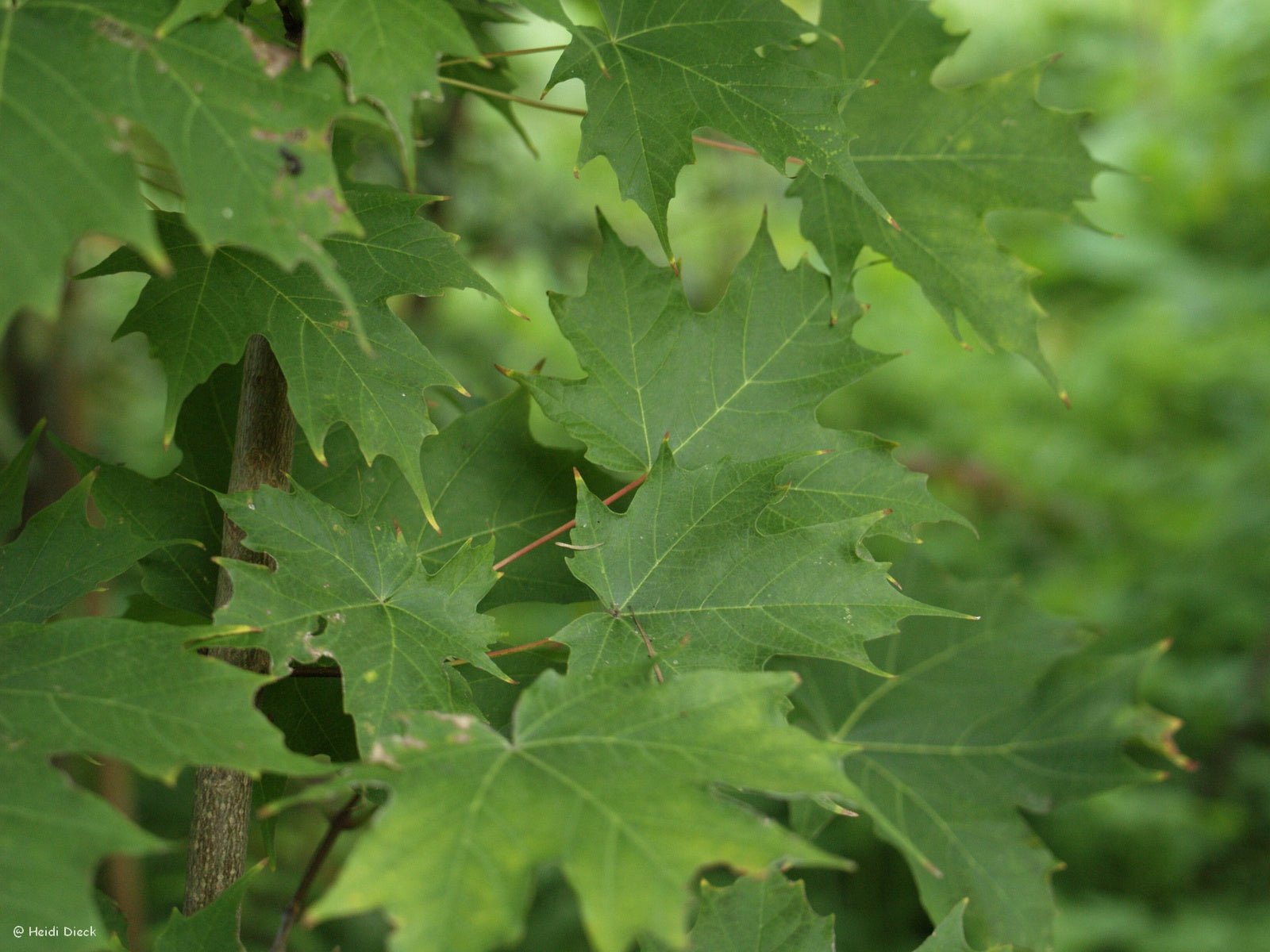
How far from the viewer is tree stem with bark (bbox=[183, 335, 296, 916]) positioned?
71 centimetres

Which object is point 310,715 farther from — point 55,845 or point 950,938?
point 950,938

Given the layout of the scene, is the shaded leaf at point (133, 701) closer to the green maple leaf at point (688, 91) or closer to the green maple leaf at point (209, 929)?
the green maple leaf at point (209, 929)

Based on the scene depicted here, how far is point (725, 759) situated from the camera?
52 cm

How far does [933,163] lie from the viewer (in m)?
0.89

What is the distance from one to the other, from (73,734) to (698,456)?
0.44 metres

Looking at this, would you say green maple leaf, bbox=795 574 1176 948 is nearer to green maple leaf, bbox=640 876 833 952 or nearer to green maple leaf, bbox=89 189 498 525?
green maple leaf, bbox=640 876 833 952

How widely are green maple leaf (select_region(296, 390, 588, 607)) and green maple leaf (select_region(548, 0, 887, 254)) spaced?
0.65 ft

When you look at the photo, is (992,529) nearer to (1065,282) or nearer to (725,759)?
(1065,282)

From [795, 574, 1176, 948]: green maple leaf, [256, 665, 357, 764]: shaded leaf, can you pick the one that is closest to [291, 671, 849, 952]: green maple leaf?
[256, 665, 357, 764]: shaded leaf

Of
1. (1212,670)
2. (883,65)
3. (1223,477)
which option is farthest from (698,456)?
(1223,477)

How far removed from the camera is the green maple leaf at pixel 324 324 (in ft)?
2.22

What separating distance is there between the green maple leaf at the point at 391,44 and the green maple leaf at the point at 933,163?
34 cm

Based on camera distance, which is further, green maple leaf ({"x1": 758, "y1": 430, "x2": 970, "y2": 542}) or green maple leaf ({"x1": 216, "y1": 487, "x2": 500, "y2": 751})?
green maple leaf ({"x1": 758, "y1": 430, "x2": 970, "y2": 542})

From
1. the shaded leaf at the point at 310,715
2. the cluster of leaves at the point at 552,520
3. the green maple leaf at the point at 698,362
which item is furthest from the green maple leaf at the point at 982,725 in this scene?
the shaded leaf at the point at 310,715
